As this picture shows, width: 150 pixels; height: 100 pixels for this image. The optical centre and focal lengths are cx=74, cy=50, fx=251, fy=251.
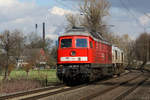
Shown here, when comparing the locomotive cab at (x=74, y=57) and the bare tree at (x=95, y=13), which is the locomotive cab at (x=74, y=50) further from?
the bare tree at (x=95, y=13)

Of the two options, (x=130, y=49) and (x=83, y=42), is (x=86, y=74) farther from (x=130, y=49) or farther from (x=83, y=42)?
(x=130, y=49)

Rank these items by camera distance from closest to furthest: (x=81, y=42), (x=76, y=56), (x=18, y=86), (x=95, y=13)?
1. (x=18, y=86)
2. (x=76, y=56)
3. (x=81, y=42)
4. (x=95, y=13)

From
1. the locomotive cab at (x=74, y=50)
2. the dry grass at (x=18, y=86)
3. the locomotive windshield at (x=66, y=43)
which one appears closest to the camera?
the dry grass at (x=18, y=86)

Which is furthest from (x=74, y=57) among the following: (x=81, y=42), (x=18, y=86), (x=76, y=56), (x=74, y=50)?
(x=18, y=86)

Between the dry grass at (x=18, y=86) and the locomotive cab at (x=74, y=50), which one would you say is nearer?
the dry grass at (x=18, y=86)

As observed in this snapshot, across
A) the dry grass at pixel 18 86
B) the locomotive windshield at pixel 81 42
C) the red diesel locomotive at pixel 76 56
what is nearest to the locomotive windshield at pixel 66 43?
the red diesel locomotive at pixel 76 56

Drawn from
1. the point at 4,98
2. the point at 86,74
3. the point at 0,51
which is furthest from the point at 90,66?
the point at 0,51

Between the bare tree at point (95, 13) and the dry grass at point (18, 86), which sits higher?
the bare tree at point (95, 13)

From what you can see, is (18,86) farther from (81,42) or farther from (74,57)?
(81,42)

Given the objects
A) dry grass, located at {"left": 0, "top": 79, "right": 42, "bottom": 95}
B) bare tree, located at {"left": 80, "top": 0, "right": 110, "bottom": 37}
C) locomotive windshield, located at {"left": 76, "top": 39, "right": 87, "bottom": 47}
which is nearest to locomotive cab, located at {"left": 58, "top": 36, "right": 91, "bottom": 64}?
A: locomotive windshield, located at {"left": 76, "top": 39, "right": 87, "bottom": 47}

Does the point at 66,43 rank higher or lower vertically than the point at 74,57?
higher

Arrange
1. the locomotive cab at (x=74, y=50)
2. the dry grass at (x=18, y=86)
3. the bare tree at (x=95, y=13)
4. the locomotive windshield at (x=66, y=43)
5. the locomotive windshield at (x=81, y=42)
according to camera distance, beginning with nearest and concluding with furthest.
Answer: the dry grass at (x=18, y=86), the locomotive cab at (x=74, y=50), the locomotive windshield at (x=81, y=42), the locomotive windshield at (x=66, y=43), the bare tree at (x=95, y=13)

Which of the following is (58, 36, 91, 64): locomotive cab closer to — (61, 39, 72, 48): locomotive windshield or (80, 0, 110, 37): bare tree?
(61, 39, 72, 48): locomotive windshield

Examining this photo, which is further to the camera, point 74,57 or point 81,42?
point 81,42
